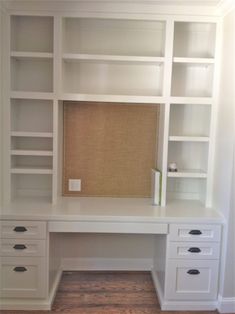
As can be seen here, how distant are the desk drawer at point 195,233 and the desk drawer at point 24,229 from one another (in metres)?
0.99

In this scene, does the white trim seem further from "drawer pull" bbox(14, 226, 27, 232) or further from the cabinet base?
"drawer pull" bbox(14, 226, 27, 232)

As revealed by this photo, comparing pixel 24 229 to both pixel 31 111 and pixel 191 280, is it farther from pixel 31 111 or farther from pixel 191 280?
pixel 191 280

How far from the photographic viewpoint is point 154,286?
2910mm

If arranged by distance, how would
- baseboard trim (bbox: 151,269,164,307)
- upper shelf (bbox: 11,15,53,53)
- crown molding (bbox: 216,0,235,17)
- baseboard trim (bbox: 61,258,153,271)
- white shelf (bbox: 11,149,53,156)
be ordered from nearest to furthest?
crown molding (bbox: 216,0,235,17) < baseboard trim (bbox: 151,269,164,307) < white shelf (bbox: 11,149,53,156) < upper shelf (bbox: 11,15,53,53) < baseboard trim (bbox: 61,258,153,271)

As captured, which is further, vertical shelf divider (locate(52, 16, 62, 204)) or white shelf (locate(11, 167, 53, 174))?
white shelf (locate(11, 167, 53, 174))

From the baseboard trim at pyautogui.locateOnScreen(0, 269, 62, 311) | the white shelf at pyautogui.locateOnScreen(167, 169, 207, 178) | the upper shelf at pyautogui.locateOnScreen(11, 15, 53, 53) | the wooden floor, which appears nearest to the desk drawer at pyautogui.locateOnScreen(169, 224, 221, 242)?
the white shelf at pyautogui.locateOnScreen(167, 169, 207, 178)

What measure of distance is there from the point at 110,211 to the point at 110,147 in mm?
681

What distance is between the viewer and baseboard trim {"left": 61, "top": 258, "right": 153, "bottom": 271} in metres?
3.15

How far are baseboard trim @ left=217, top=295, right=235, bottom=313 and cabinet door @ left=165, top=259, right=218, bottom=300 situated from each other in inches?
2.5

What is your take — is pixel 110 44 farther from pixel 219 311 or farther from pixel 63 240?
pixel 219 311

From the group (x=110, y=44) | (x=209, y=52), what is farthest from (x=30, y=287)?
(x=209, y=52)

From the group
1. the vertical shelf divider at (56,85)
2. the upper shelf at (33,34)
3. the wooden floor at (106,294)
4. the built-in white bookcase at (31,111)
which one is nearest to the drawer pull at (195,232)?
the wooden floor at (106,294)

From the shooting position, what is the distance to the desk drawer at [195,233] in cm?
251

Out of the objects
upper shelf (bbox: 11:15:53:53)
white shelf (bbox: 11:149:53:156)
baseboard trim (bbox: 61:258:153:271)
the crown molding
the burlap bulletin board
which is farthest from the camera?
baseboard trim (bbox: 61:258:153:271)
